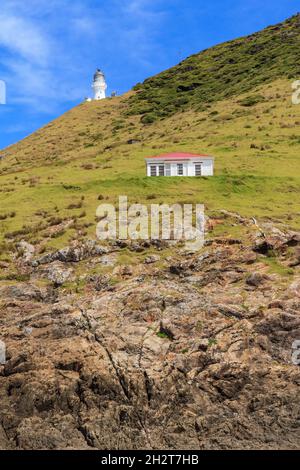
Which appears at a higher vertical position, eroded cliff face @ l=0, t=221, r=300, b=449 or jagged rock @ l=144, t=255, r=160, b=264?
jagged rock @ l=144, t=255, r=160, b=264

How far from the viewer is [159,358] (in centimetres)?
Answer: 2877

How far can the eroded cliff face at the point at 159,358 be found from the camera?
2564 cm

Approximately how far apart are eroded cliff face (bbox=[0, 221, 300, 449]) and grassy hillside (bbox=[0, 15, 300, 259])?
23.8 feet

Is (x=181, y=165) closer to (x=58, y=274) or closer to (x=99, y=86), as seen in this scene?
(x=58, y=274)

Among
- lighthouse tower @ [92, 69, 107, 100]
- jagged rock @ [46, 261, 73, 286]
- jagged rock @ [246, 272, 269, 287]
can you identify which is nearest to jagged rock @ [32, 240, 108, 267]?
jagged rock @ [46, 261, 73, 286]

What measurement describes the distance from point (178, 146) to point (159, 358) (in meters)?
48.2

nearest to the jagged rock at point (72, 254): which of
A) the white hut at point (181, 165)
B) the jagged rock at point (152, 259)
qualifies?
the jagged rock at point (152, 259)

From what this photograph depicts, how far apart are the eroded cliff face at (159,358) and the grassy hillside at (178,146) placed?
23.8ft

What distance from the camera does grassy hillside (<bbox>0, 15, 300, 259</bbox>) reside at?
156 ft

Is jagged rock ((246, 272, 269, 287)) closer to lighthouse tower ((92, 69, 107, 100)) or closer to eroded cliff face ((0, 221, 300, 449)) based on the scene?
eroded cliff face ((0, 221, 300, 449))

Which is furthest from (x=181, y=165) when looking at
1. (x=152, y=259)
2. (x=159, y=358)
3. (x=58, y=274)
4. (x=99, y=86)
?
(x=99, y=86)

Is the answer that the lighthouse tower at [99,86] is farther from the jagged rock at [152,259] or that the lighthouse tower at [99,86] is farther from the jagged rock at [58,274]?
the jagged rock at [152,259]

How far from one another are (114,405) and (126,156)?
164ft

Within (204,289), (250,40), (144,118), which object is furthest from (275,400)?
(250,40)
